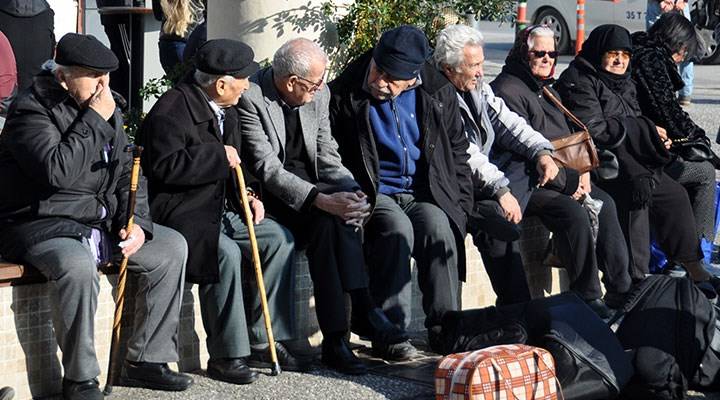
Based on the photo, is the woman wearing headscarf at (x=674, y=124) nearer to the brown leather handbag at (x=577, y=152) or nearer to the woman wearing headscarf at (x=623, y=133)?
the woman wearing headscarf at (x=623, y=133)

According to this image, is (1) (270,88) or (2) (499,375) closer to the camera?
A: (2) (499,375)

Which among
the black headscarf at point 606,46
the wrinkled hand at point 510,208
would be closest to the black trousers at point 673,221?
the black headscarf at point 606,46

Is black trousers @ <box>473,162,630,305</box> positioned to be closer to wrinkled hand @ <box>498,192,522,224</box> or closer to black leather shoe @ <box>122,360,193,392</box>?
wrinkled hand @ <box>498,192,522,224</box>

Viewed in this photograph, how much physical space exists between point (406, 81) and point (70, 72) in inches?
70.6

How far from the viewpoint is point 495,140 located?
787cm

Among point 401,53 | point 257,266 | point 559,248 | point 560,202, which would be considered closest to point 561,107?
point 560,202

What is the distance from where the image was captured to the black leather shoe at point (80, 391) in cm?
573

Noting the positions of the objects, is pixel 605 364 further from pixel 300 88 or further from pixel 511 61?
pixel 511 61

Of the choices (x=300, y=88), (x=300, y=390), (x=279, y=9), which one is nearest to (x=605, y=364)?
(x=300, y=390)

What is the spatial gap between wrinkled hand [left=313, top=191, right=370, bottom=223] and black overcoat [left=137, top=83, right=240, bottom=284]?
1.57 feet

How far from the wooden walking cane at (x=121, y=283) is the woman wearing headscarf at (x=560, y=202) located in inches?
103

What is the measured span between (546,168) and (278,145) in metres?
1.68

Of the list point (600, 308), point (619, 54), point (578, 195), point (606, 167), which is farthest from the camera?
point (619, 54)

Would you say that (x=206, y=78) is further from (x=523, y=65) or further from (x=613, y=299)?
(x=613, y=299)
